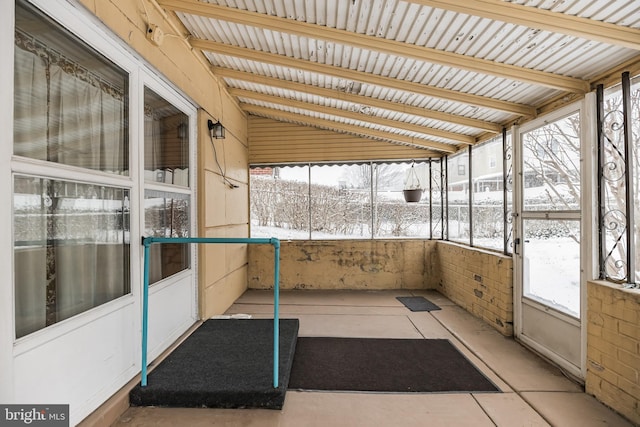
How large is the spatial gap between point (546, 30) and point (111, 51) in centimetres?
335

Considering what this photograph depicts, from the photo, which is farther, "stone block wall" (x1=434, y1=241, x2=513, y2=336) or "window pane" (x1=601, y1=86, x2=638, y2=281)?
"stone block wall" (x1=434, y1=241, x2=513, y2=336)

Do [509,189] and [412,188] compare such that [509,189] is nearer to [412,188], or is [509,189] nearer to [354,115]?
[412,188]

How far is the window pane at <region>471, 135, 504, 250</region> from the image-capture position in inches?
172

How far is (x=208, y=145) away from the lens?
4.21 m

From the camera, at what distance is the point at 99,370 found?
219cm

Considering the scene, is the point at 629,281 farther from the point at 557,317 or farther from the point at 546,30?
the point at 546,30

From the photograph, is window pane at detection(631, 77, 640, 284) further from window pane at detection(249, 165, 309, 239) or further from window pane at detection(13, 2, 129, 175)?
window pane at detection(249, 165, 309, 239)

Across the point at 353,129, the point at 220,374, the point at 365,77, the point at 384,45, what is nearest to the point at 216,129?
the point at 365,77

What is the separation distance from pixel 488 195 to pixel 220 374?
175 inches

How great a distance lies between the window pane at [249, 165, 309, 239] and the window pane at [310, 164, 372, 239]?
0.22 metres

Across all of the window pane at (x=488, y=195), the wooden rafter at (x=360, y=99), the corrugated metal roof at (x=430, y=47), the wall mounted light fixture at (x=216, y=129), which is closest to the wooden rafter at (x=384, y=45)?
the corrugated metal roof at (x=430, y=47)

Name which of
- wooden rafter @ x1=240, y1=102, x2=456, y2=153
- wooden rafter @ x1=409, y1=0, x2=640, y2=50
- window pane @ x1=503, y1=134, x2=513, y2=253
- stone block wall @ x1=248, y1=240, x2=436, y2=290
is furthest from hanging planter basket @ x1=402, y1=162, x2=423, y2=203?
wooden rafter @ x1=409, y1=0, x2=640, y2=50

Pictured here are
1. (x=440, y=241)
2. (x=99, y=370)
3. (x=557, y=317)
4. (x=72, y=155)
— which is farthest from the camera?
(x=440, y=241)

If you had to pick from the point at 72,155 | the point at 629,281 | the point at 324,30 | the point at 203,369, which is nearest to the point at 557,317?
the point at 629,281
